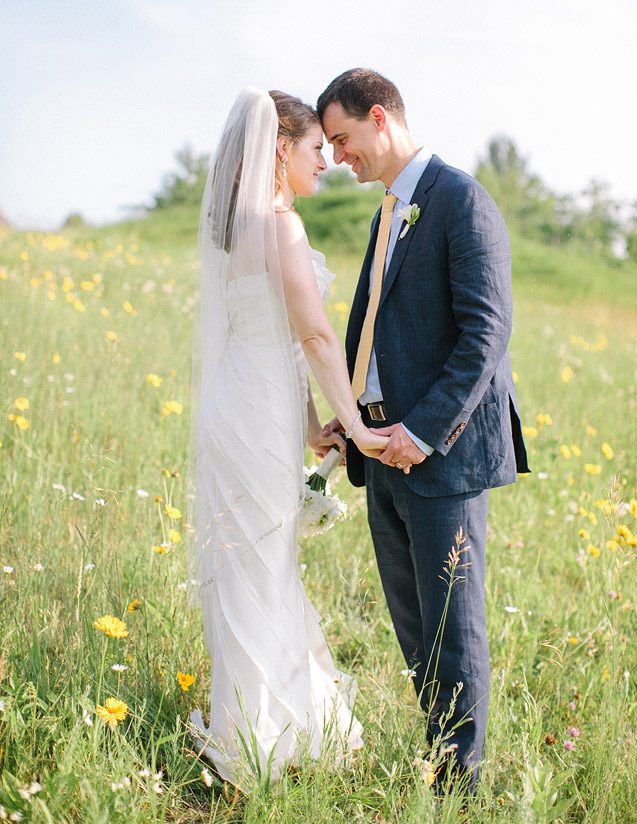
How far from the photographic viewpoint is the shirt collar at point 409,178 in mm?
2840

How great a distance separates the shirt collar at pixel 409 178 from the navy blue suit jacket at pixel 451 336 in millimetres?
45

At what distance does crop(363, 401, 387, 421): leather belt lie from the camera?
2877 mm

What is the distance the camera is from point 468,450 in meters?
2.74

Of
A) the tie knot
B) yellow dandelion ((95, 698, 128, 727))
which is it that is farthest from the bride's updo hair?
yellow dandelion ((95, 698, 128, 727))

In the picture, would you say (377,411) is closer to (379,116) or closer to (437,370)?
(437,370)

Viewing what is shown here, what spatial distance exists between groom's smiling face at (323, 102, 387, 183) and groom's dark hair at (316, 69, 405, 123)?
0.06 ft

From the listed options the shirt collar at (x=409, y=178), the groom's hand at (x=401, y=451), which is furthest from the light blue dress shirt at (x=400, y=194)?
the groom's hand at (x=401, y=451)

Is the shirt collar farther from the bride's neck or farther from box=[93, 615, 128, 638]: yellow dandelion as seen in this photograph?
box=[93, 615, 128, 638]: yellow dandelion

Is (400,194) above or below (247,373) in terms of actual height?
above

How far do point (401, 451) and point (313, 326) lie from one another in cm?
51

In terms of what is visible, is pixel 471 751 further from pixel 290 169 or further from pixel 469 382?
pixel 290 169

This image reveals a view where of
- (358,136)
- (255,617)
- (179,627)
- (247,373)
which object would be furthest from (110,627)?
(358,136)

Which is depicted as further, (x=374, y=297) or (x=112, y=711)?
(x=374, y=297)

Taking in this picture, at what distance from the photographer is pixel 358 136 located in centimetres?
287
